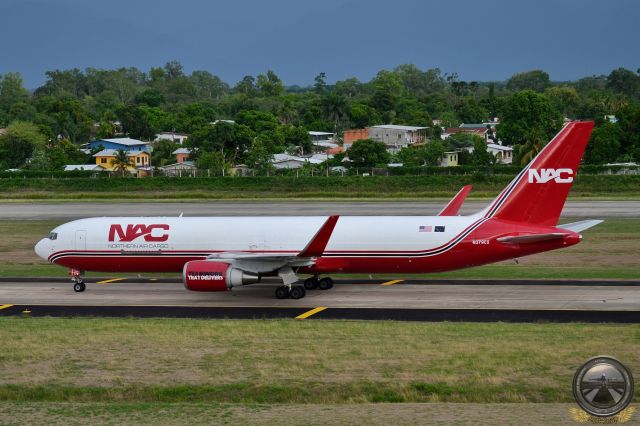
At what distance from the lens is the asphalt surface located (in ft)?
235

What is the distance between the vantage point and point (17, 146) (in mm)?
144125

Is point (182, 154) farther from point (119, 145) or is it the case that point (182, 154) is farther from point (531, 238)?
point (531, 238)

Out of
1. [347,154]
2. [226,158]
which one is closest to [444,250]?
[347,154]

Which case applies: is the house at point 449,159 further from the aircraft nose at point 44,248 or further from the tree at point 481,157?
the aircraft nose at point 44,248

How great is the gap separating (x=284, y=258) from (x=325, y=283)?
3650 millimetres

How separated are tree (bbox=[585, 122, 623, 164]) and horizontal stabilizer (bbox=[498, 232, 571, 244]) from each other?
8838 centimetres

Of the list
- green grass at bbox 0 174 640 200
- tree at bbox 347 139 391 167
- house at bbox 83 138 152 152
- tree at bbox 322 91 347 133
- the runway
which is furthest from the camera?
tree at bbox 322 91 347 133

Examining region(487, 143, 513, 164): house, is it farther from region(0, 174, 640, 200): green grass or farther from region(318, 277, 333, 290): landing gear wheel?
region(318, 277, 333, 290): landing gear wheel

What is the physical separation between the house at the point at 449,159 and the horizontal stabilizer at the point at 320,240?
328 ft

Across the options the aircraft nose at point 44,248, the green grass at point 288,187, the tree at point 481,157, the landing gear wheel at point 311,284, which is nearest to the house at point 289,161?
the tree at point 481,157

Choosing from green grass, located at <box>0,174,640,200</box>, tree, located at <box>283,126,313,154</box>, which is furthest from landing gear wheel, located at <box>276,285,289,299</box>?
tree, located at <box>283,126,313,154</box>

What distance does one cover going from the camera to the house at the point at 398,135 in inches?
6501

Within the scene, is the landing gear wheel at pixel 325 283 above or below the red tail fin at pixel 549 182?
below

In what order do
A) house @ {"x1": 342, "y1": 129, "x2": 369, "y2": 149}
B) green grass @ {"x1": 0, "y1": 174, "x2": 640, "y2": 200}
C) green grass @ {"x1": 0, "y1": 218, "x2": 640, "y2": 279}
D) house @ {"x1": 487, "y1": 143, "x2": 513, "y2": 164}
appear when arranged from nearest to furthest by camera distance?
green grass @ {"x1": 0, "y1": 218, "x2": 640, "y2": 279} < green grass @ {"x1": 0, "y1": 174, "x2": 640, "y2": 200} < house @ {"x1": 487, "y1": 143, "x2": 513, "y2": 164} < house @ {"x1": 342, "y1": 129, "x2": 369, "y2": 149}
